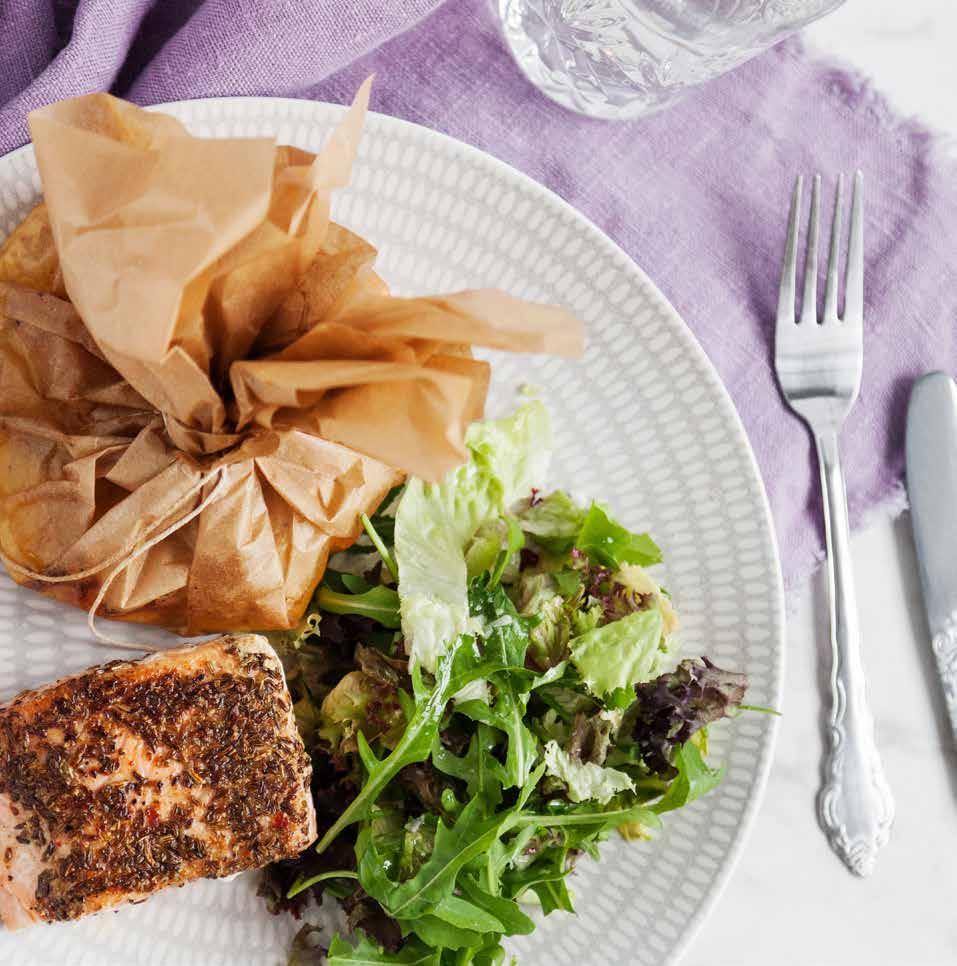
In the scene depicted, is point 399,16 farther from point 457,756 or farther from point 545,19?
point 457,756

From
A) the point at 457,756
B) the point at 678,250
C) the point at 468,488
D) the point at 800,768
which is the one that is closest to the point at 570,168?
the point at 678,250

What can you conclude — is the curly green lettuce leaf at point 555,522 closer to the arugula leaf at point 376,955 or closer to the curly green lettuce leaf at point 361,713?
the curly green lettuce leaf at point 361,713

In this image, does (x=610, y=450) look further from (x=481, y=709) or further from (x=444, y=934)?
(x=444, y=934)

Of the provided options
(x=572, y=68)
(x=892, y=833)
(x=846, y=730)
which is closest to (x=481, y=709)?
(x=846, y=730)

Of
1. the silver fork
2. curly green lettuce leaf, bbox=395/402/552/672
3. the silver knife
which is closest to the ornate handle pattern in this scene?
the silver knife

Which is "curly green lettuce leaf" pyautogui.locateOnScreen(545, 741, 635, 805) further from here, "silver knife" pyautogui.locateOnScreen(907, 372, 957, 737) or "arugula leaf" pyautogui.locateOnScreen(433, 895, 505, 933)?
"silver knife" pyautogui.locateOnScreen(907, 372, 957, 737)

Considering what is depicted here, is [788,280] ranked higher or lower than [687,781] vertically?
higher
